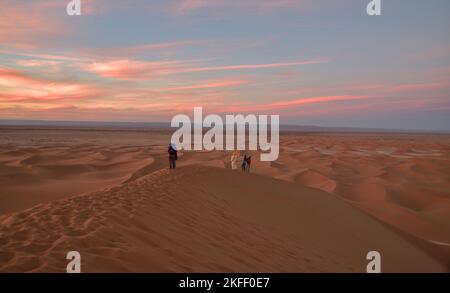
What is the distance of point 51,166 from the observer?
2344 cm

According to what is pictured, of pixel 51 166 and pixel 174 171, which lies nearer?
pixel 174 171

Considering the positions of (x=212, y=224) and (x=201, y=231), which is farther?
(x=212, y=224)

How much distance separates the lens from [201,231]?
281 inches

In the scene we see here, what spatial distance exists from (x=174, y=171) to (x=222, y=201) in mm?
3422

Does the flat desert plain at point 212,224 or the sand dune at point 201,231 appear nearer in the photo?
the sand dune at point 201,231

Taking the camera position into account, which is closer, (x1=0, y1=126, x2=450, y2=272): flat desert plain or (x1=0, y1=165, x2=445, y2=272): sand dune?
(x1=0, y1=165, x2=445, y2=272): sand dune

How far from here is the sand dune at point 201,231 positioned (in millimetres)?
5039

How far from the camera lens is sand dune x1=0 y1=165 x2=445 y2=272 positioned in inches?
198
